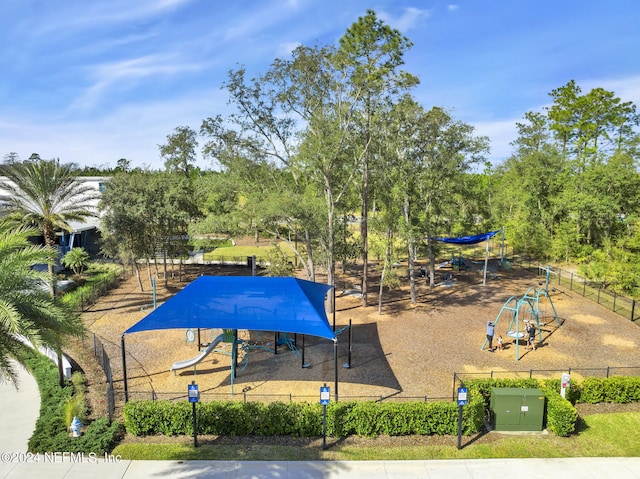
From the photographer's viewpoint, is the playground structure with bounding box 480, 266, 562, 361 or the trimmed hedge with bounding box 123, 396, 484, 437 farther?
the playground structure with bounding box 480, 266, 562, 361

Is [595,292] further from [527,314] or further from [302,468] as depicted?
[302,468]

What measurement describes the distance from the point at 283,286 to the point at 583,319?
1767 centimetres

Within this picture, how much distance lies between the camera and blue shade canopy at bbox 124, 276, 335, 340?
15.0 metres

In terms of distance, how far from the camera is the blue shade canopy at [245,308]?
49.2 feet

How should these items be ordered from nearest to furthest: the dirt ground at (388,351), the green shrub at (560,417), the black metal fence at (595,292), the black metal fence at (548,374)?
the green shrub at (560,417) < the dirt ground at (388,351) < the black metal fence at (548,374) < the black metal fence at (595,292)

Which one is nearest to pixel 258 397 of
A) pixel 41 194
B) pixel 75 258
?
pixel 41 194

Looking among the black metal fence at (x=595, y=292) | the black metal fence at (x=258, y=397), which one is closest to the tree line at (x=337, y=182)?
the black metal fence at (x=595, y=292)

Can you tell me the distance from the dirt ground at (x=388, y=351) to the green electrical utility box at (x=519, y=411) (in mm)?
2222

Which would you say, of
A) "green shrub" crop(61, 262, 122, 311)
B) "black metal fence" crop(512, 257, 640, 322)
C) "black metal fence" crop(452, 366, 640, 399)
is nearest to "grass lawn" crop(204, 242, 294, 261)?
"green shrub" crop(61, 262, 122, 311)

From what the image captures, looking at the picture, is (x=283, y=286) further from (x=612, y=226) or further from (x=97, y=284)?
(x=612, y=226)

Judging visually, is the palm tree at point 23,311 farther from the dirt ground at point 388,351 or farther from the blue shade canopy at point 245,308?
the dirt ground at point 388,351

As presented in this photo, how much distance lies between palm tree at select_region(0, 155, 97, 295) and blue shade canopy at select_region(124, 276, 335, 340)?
33.9 ft

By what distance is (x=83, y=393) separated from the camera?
606 inches

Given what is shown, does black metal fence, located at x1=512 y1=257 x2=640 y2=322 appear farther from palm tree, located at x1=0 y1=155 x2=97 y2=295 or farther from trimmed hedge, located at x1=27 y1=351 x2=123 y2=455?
palm tree, located at x1=0 y1=155 x2=97 y2=295
